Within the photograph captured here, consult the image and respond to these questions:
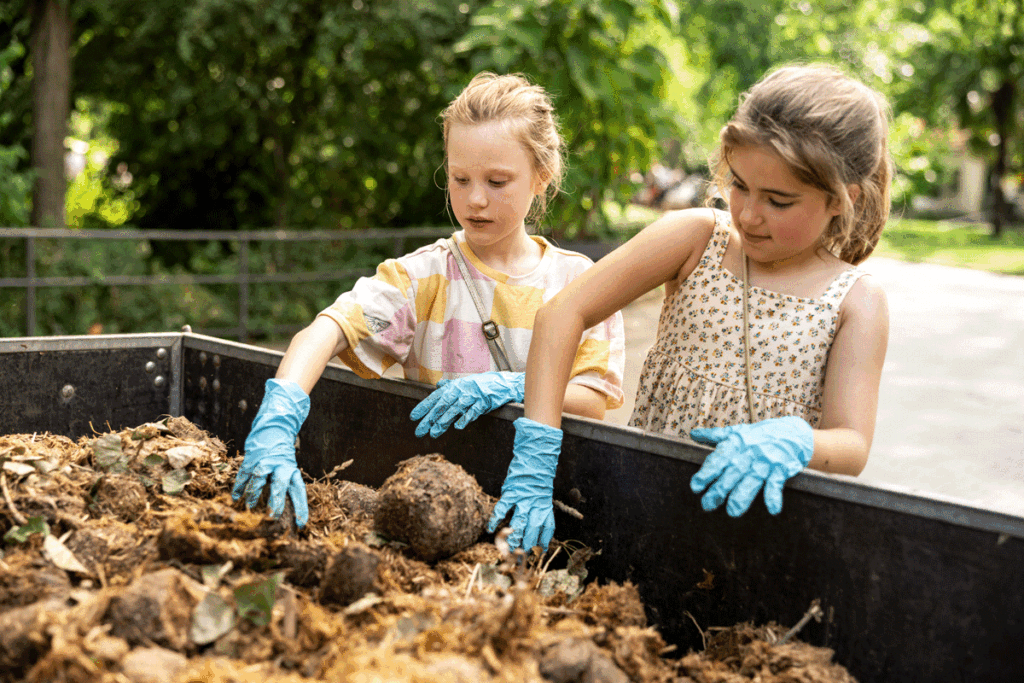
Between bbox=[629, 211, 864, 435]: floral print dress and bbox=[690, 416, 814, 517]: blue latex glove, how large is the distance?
312 mm

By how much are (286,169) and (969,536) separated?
7944 mm

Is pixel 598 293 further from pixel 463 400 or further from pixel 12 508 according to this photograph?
pixel 12 508

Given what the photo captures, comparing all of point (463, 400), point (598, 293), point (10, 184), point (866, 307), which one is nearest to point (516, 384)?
point (463, 400)

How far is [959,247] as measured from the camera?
871 inches

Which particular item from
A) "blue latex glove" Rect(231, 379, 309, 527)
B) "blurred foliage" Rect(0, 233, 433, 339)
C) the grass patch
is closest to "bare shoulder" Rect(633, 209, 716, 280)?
"blue latex glove" Rect(231, 379, 309, 527)

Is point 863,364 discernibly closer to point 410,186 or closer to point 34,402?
point 34,402

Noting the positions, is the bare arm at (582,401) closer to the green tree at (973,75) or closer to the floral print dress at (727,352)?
the floral print dress at (727,352)

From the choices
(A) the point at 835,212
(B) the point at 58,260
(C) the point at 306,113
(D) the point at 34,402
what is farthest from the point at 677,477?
(C) the point at 306,113

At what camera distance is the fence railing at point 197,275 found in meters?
5.70

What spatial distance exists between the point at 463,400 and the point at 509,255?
59 centimetres

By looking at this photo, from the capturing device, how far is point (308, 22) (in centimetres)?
755

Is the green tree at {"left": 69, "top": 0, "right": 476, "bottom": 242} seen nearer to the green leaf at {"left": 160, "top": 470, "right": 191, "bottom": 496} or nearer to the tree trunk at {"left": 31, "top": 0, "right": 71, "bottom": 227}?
the tree trunk at {"left": 31, "top": 0, "right": 71, "bottom": 227}

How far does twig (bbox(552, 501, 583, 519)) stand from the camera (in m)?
1.86

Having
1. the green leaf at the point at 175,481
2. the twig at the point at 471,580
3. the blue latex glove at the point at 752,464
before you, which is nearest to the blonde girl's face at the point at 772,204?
the blue latex glove at the point at 752,464
